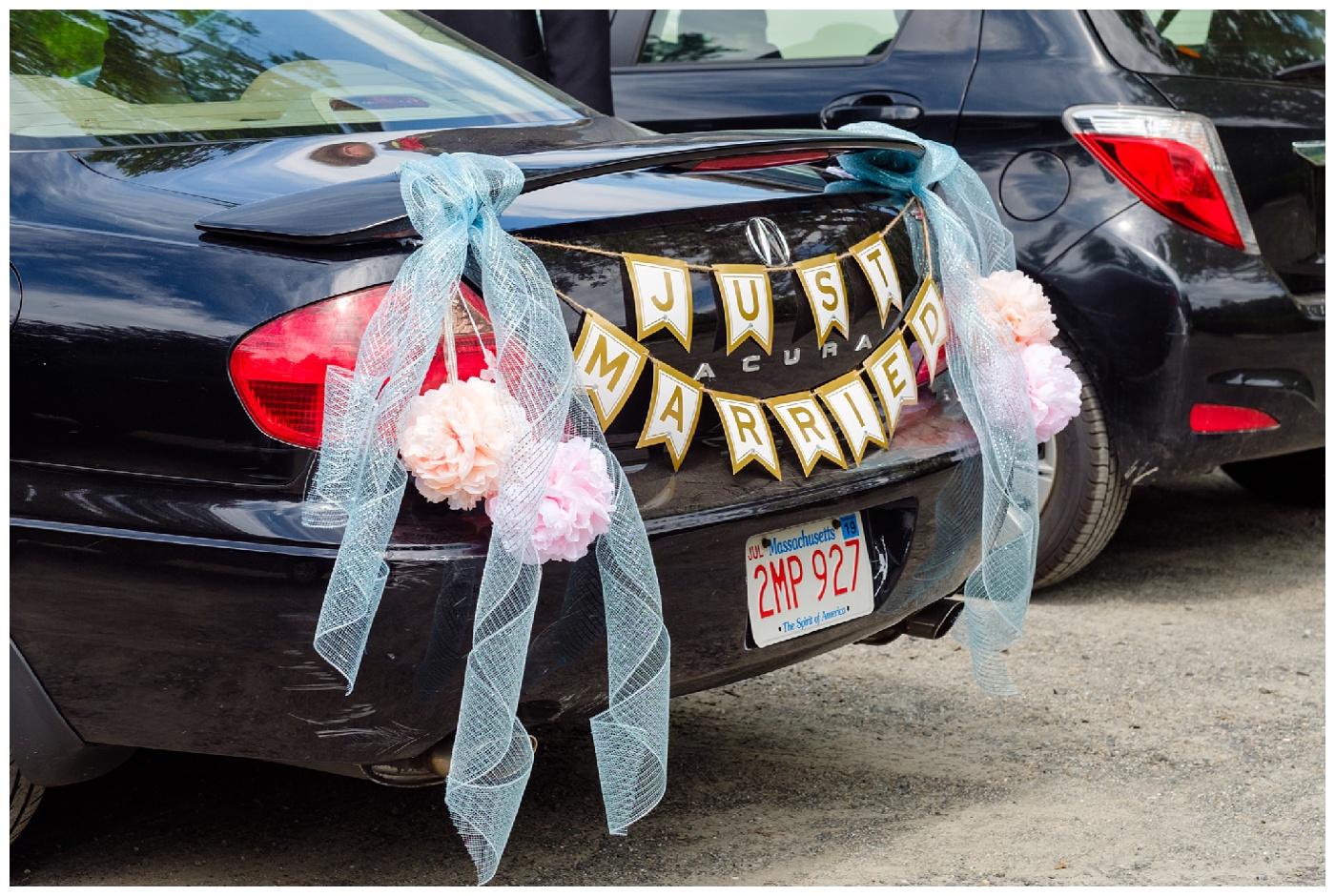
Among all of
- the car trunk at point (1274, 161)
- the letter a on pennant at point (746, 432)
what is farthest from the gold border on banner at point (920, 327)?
the car trunk at point (1274, 161)

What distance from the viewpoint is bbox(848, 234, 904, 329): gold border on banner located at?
2555mm

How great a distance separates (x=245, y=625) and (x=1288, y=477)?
3999 millimetres

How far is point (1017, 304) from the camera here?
2.86 metres

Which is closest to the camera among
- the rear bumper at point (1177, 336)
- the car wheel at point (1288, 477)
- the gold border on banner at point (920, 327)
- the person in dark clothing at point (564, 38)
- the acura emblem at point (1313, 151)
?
the gold border on banner at point (920, 327)

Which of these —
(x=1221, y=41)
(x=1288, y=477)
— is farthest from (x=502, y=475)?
(x=1288, y=477)

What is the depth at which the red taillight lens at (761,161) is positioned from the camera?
8.36 ft

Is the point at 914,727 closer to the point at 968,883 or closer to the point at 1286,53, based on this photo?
the point at 968,883

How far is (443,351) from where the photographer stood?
6.73ft

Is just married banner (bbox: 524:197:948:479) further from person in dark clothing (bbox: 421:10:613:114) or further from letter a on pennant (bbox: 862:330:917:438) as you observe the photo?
person in dark clothing (bbox: 421:10:613:114)

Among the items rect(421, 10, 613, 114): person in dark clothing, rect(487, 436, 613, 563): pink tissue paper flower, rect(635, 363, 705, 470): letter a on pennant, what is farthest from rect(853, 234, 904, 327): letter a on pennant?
rect(421, 10, 613, 114): person in dark clothing

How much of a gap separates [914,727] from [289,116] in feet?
5.87

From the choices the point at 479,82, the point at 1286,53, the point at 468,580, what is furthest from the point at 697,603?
the point at 1286,53

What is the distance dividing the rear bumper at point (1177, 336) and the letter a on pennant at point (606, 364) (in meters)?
1.94

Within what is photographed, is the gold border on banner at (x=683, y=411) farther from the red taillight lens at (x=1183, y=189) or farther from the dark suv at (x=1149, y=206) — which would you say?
the red taillight lens at (x=1183, y=189)
